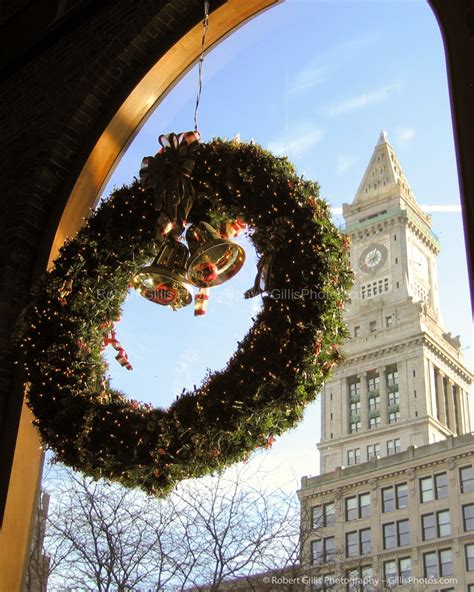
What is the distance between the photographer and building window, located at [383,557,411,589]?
1767 cm

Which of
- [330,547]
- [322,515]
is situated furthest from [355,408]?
[322,515]

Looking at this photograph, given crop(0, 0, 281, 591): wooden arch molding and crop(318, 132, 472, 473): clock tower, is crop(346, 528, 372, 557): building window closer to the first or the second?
crop(318, 132, 472, 473): clock tower

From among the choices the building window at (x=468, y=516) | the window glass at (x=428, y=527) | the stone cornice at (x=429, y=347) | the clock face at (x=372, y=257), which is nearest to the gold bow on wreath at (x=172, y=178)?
the building window at (x=468, y=516)

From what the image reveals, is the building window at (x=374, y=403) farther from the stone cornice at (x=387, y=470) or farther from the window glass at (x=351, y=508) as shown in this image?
the window glass at (x=351, y=508)

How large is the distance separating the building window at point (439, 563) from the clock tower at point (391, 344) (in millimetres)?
4547

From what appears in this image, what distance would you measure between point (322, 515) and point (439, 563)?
515 cm

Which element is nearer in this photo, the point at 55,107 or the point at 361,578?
the point at 55,107

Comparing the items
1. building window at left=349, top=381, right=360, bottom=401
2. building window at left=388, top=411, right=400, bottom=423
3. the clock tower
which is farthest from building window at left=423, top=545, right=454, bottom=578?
building window at left=349, top=381, right=360, bottom=401

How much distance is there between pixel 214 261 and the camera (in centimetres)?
323

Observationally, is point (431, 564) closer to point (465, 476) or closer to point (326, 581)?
point (465, 476)

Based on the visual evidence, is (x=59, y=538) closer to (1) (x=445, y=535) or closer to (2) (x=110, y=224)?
(2) (x=110, y=224)

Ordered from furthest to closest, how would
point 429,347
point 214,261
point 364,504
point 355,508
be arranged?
1. point 429,347
2. point 364,504
3. point 355,508
4. point 214,261

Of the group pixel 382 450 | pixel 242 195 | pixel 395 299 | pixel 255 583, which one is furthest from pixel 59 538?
pixel 382 450

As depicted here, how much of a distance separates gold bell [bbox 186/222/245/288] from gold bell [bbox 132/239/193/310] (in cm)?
8
